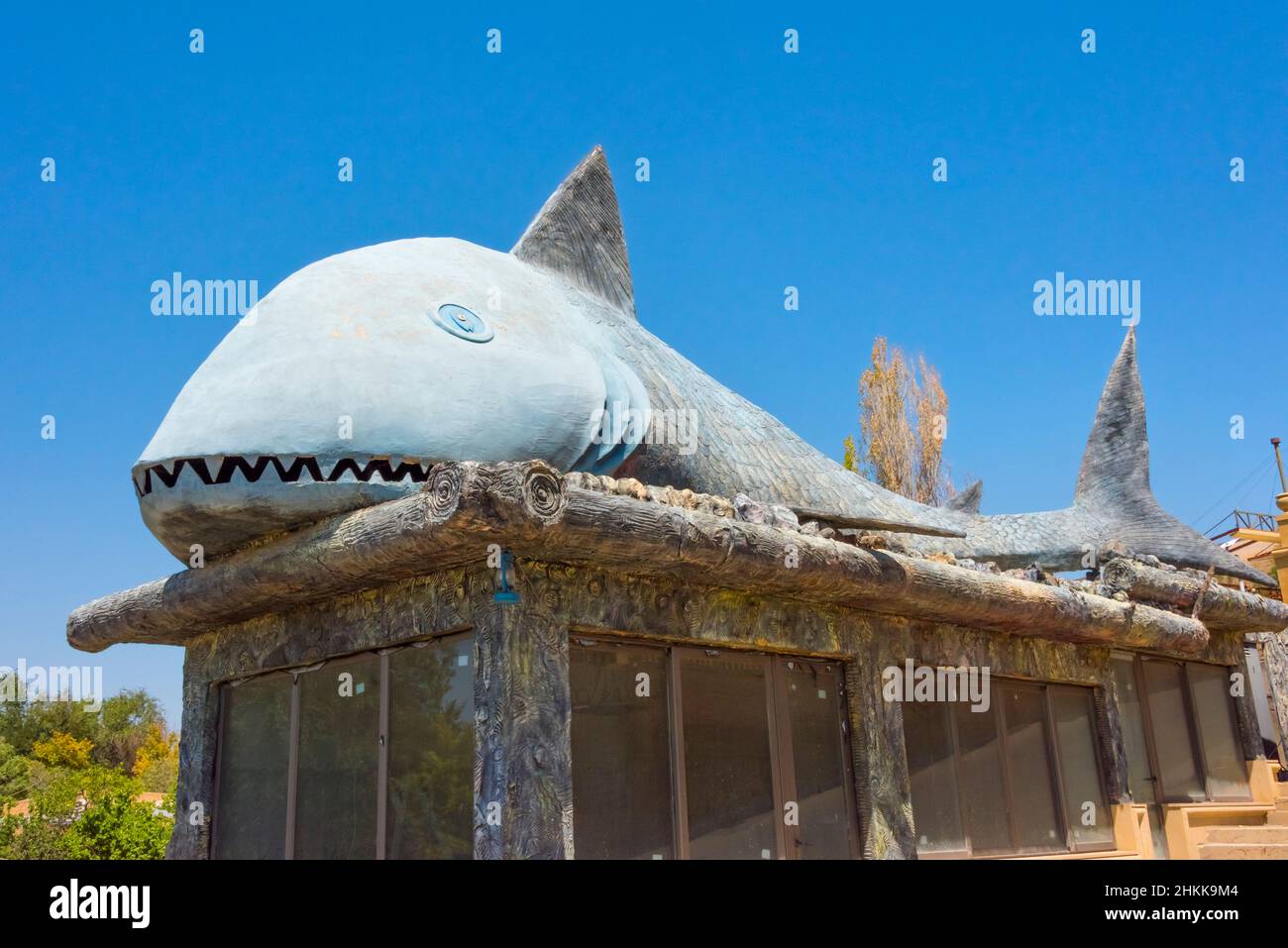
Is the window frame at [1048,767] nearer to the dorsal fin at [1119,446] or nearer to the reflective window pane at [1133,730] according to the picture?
the reflective window pane at [1133,730]

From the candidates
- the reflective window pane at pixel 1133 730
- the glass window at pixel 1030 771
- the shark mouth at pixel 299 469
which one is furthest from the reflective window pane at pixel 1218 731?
the shark mouth at pixel 299 469

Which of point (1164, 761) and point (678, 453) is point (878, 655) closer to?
point (678, 453)

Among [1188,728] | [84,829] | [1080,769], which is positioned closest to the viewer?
[1080,769]

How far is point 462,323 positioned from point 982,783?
5.74 metres

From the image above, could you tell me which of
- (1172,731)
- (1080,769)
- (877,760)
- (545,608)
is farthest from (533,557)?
(1172,731)

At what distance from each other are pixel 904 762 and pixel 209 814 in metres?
5.02

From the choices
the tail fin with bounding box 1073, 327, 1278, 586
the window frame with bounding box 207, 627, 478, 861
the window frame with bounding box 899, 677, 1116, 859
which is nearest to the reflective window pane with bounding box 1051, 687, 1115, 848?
the window frame with bounding box 899, 677, 1116, 859

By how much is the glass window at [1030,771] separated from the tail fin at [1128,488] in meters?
2.46

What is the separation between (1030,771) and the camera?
392 inches

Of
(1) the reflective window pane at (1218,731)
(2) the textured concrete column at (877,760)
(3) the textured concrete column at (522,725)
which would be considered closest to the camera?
(3) the textured concrete column at (522,725)

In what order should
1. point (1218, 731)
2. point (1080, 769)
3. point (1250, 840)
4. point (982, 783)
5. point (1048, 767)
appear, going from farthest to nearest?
point (1218, 731) < point (1250, 840) < point (1080, 769) < point (1048, 767) < point (982, 783)

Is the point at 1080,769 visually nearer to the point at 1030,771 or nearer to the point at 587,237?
the point at 1030,771

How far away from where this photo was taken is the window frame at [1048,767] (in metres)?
9.19

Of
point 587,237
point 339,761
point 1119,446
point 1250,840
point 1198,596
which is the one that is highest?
point 587,237
